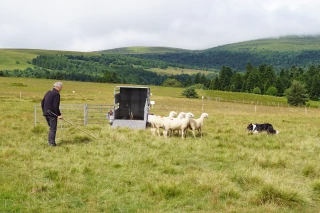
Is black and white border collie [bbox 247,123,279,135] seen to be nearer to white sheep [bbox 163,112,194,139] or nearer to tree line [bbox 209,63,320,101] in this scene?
white sheep [bbox 163,112,194,139]

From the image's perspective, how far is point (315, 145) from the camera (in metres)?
13.8

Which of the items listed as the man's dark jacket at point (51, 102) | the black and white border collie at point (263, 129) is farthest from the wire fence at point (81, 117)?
the black and white border collie at point (263, 129)

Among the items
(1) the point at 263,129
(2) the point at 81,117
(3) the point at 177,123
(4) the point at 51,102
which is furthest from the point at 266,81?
(4) the point at 51,102

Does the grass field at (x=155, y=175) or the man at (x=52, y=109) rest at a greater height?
the man at (x=52, y=109)

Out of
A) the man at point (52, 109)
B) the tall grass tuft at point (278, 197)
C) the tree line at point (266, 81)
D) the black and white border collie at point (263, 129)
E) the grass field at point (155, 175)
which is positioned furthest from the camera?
the tree line at point (266, 81)

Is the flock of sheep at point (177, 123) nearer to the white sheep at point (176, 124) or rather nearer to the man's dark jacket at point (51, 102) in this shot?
the white sheep at point (176, 124)

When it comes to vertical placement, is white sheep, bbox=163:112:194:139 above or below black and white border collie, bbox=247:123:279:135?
above

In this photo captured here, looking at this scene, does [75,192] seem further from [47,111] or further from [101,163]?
[47,111]

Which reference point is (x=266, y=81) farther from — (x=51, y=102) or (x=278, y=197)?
(x=278, y=197)

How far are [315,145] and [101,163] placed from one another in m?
9.19

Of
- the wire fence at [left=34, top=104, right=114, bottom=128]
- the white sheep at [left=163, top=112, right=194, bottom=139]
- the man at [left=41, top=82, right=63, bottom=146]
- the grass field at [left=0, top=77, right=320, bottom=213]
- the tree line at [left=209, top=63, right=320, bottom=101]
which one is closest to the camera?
the grass field at [left=0, top=77, right=320, bottom=213]

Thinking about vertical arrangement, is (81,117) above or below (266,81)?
below

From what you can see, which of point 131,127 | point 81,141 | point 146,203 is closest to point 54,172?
point 146,203

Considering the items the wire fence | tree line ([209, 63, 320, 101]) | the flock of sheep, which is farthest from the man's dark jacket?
tree line ([209, 63, 320, 101])
